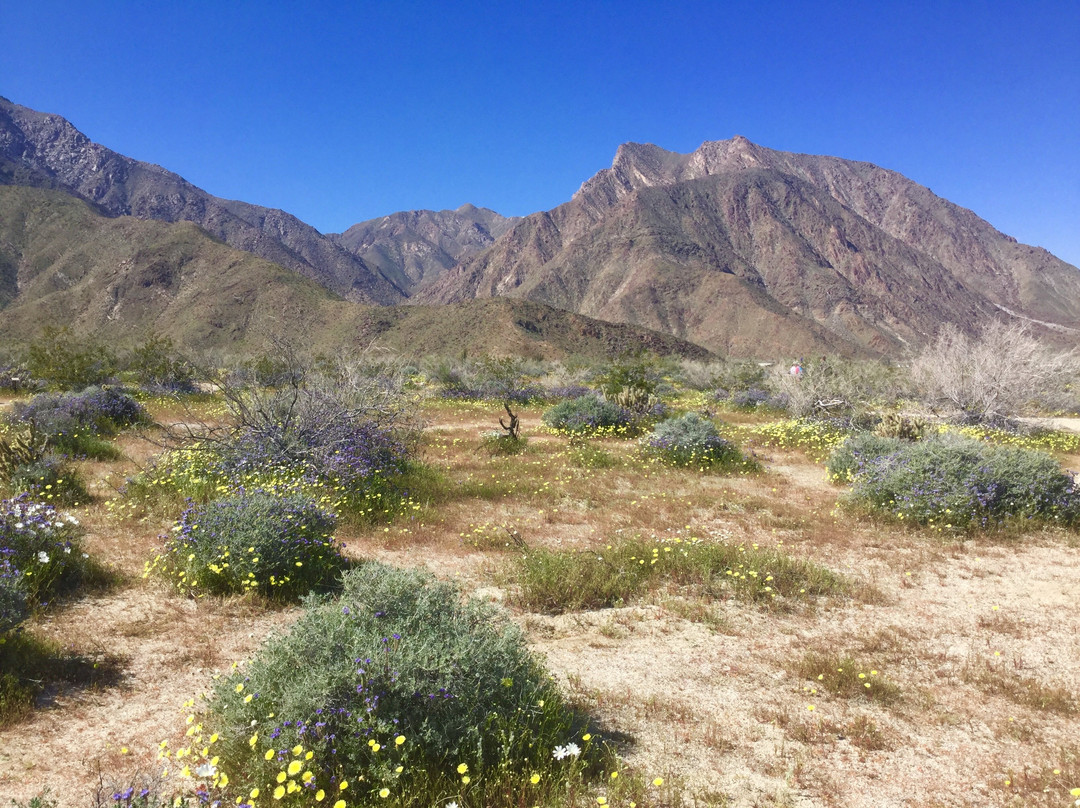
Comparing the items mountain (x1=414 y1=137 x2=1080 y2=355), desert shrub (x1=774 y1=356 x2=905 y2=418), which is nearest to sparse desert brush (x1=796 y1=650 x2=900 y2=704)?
desert shrub (x1=774 y1=356 x2=905 y2=418)

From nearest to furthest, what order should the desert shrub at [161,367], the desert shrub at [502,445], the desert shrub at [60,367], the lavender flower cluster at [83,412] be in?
1. the lavender flower cluster at [83,412]
2. the desert shrub at [502,445]
3. the desert shrub at [60,367]
4. the desert shrub at [161,367]

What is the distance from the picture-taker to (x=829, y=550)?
23.6 feet

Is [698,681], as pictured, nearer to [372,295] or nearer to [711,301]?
[711,301]

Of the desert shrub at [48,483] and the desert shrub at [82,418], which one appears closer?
the desert shrub at [48,483]

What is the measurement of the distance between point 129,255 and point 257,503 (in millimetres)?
96408

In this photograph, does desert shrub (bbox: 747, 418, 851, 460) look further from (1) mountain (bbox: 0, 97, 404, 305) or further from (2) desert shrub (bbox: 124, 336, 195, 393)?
(1) mountain (bbox: 0, 97, 404, 305)

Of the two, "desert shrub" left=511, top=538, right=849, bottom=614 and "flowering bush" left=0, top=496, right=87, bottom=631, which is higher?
"flowering bush" left=0, top=496, right=87, bottom=631

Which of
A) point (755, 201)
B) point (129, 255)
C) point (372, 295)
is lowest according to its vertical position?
point (129, 255)

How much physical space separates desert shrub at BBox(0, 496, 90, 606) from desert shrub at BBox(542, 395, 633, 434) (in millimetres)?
11232

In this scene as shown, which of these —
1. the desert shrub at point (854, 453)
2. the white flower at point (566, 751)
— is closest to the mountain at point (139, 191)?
the desert shrub at point (854, 453)

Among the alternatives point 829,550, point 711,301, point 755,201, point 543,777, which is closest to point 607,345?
point 711,301

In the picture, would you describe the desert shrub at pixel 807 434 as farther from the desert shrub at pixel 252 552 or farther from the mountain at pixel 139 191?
the mountain at pixel 139 191

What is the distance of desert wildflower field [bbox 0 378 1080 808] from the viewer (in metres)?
2.81

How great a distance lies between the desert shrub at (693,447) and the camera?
11.9 meters
